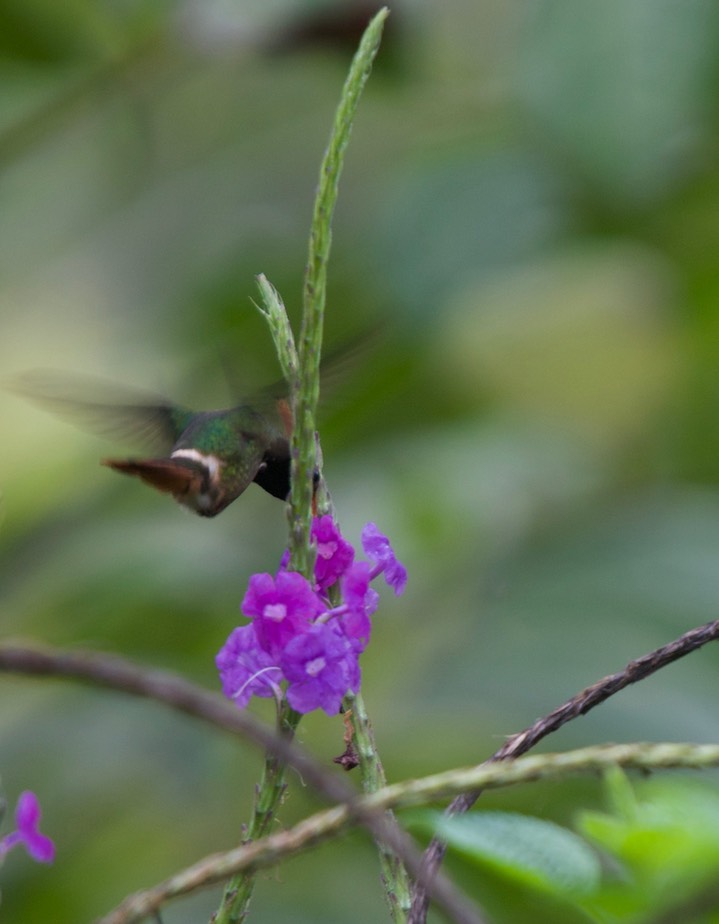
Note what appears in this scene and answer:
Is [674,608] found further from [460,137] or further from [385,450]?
[460,137]

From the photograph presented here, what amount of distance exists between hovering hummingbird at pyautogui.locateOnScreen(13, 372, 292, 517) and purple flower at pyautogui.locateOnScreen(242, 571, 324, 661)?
0.98 feet

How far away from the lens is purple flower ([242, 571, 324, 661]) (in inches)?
28.2

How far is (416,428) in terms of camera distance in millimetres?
2877

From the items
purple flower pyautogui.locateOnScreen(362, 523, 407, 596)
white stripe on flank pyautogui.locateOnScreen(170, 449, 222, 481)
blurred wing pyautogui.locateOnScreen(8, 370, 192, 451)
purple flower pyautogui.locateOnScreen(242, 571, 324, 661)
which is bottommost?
purple flower pyautogui.locateOnScreen(242, 571, 324, 661)

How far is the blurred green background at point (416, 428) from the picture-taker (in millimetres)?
2199

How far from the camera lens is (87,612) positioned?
2.41 metres

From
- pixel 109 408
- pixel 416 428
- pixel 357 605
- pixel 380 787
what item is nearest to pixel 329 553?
pixel 357 605

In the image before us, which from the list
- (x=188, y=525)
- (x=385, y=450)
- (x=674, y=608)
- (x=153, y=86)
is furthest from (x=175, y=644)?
(x=153, y=86)

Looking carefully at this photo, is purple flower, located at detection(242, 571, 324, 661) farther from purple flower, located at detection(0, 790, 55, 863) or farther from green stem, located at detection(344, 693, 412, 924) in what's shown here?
purple flower, located at detection(0, 790, 55, 863)

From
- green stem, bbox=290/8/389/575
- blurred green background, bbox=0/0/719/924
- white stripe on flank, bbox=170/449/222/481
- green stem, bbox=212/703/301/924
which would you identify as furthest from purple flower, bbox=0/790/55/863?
blurred green background, bbox=0/0/719/924

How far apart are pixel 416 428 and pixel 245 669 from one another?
213 cm

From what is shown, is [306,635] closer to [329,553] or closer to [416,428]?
[329,553]

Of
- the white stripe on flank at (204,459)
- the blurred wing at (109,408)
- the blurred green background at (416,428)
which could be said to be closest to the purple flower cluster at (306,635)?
the white stripe on flank at (204,459)

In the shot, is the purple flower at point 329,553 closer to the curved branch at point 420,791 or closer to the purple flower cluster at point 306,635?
the purple flower cluster at point 306,635
